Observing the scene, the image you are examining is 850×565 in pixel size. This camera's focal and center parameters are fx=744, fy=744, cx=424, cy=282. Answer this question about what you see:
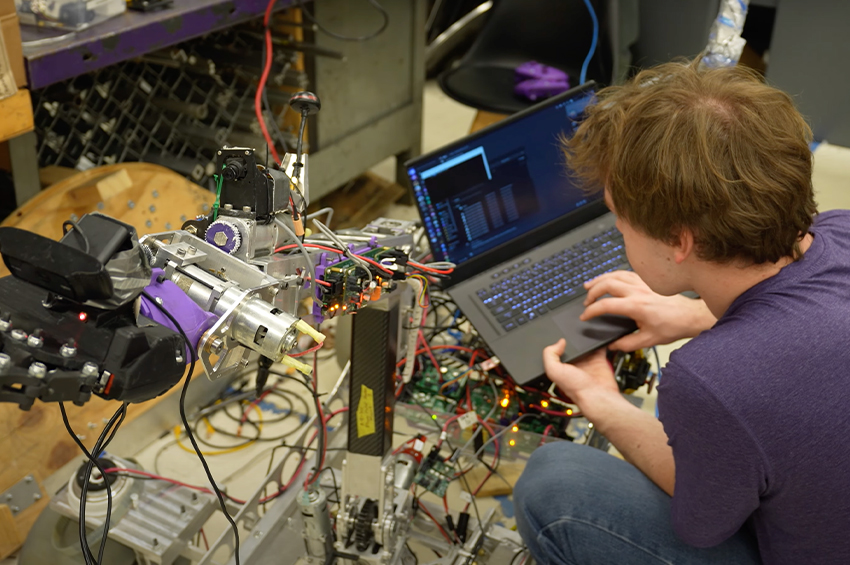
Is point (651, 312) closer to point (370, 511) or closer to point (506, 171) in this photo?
point (506, 171)

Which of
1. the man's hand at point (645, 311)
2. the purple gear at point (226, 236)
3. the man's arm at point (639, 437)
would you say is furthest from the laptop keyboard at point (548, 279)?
the purple gear at point (226, 236)

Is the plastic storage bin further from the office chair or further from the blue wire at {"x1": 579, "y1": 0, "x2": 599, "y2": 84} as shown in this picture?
the blue wire at {"x1": 579, "y1": 0, "x2": 599, "y2": 84}

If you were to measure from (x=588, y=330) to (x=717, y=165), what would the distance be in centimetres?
60

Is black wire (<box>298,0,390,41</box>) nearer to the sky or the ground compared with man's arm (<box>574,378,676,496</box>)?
nearer to the sky

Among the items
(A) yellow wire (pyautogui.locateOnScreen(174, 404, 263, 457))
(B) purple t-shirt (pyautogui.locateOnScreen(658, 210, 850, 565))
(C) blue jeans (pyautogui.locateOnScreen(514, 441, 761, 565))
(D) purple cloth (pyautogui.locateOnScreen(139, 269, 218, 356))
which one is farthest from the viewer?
(A) yellow wire (pyautogui.locateOnScreen(174, 404, 263, 457))

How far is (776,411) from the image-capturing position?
916mm

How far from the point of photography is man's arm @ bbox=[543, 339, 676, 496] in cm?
125

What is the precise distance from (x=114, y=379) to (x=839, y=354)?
85 centimetres

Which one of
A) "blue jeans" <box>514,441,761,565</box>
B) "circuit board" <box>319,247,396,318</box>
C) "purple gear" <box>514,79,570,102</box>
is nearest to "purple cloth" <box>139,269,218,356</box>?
"circuit board" <box>319,247,396,318</box>

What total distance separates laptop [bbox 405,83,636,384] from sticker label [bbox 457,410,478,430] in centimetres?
12

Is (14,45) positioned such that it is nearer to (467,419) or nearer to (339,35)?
(467,419)

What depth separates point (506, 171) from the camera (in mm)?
1600

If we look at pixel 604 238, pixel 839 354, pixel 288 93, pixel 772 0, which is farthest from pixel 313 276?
pixel 772 0

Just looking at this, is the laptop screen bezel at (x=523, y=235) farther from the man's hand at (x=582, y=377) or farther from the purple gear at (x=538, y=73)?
the purple gear at (x=538, y=73)
